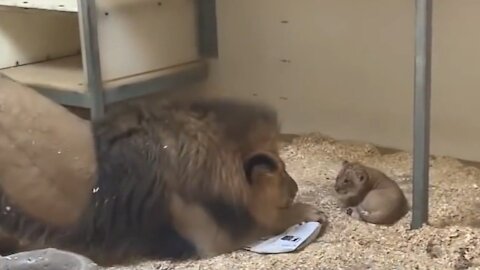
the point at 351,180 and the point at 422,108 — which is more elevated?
the point at 422,108

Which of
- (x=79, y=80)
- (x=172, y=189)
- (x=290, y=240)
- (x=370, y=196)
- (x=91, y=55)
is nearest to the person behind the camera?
(x=172, y=189)

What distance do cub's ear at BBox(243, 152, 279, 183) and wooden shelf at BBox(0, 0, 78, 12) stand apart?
0.91 meters

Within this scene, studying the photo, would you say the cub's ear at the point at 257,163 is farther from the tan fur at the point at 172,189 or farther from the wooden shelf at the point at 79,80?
the wooden shelf at the point at 79,80

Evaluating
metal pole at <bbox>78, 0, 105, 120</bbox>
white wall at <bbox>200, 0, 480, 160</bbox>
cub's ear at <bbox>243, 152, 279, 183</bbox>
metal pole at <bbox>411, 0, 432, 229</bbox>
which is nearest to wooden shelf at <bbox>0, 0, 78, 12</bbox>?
metal pole at <bbox>78, 0, 105, 120</bbox>

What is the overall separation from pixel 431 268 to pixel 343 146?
3.36 ft

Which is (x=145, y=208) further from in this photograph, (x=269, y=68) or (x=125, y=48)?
(x=269, y=68)

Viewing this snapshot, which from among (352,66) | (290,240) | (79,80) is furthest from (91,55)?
(290,240)

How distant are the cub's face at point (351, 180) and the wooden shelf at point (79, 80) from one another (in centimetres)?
79

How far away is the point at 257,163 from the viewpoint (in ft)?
6.55

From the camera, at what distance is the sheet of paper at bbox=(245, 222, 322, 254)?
1988 mm

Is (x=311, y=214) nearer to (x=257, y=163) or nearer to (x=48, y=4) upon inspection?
(x=257, y=163)

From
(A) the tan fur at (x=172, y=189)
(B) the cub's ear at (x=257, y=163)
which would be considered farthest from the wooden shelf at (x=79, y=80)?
(B) the cub's ear at (x=257, y=163)

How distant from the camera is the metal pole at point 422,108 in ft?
6.44

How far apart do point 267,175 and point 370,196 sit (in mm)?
290
